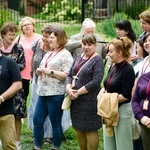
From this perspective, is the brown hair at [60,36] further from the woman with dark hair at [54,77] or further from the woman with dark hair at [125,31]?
the woman with dark hair at [125,31]

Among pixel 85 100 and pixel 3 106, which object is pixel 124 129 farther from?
pixel 3 106

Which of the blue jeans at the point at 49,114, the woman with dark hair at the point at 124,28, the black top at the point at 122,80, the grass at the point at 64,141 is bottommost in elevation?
the grass at the point at 64,141

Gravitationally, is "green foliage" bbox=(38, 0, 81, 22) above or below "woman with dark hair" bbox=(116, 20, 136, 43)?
below

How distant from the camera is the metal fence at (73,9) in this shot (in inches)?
876

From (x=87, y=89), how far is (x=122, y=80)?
679 mm

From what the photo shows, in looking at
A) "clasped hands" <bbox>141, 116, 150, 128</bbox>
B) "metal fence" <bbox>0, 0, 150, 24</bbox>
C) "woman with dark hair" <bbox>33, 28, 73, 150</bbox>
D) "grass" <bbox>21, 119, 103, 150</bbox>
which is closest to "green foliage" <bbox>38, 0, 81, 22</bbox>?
"metal fence" <bbox>0, 0, 150, 24</bbox>

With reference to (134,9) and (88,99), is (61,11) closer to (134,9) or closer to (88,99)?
(134,9)

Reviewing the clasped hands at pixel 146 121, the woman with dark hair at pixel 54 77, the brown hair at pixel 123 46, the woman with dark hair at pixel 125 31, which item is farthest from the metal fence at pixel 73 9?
Result: the clasped hands at pixel 146 121

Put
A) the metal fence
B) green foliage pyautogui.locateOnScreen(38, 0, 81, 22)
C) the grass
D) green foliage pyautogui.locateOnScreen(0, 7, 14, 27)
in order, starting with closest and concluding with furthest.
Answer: the grass
green foliage pyautogui.locateOnScreen(0, 7, 14, 27)
the metal fence
green foliage pyautogui.locateOnScreen(38, 0, 81, 22)

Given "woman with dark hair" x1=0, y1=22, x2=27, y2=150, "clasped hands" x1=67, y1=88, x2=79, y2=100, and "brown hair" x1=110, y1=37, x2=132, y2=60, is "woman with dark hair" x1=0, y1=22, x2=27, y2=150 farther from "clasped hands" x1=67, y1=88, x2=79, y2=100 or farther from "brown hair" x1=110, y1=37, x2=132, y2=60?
"brown hair" x1=110, y1=37, x2=132, y2=60

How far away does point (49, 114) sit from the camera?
25.5ft

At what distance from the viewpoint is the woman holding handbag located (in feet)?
23.5

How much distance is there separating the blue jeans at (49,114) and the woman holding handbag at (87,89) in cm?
36

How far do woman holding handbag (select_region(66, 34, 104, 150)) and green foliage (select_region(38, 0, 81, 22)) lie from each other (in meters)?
15.8
